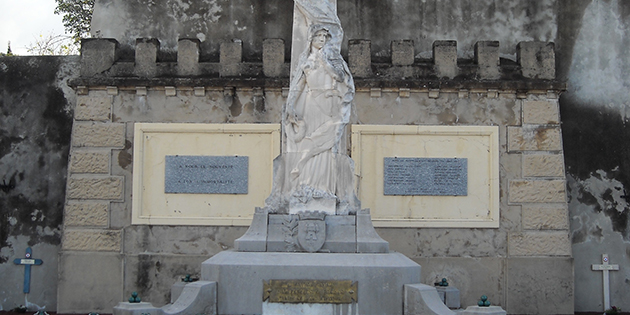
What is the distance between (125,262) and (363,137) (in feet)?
16.6

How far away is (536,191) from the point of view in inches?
597

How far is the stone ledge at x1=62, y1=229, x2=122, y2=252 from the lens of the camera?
14977 mm

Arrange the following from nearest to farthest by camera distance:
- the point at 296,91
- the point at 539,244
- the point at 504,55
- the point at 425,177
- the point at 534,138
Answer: the point at 296,91 → the point at 539,244 → the point at 425,177 → the point at 534,138 → the point at 504,55

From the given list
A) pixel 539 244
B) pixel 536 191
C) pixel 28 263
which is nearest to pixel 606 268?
pixel 539 244

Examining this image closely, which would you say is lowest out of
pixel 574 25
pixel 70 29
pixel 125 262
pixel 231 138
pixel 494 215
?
pixel 125 262

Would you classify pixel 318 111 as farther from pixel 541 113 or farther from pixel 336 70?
pixel 541 113

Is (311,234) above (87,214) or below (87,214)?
below

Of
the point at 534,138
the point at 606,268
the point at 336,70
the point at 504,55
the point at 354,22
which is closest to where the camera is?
the point at 336,70

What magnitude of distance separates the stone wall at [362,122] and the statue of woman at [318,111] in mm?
4388

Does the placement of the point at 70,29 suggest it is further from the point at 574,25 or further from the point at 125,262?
the point at 574,25

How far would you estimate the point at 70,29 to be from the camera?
2636 cm

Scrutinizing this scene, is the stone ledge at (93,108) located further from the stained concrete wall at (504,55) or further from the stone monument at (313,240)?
the stone monument at (313,240)

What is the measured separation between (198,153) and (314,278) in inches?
256

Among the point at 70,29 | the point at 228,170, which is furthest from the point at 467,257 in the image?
the point at 70,29
